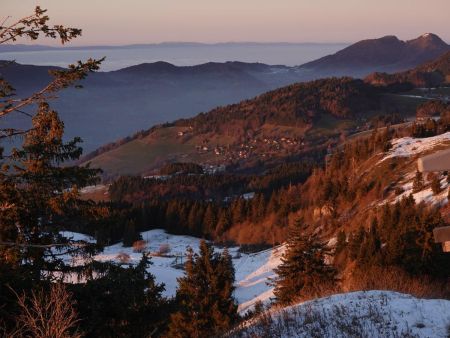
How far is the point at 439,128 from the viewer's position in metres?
95.2

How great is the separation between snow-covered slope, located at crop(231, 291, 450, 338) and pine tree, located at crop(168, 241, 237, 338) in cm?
1066

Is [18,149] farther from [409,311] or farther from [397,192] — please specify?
[397,192]

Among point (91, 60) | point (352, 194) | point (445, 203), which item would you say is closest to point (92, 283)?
point (91, 60)

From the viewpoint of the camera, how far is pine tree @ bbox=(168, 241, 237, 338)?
22.1 m

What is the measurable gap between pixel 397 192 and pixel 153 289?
48623 mm

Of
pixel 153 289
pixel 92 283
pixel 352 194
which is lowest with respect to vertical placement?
pixel 352 194

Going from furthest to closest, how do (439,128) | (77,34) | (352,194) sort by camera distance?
(439,128) → (352,194) → (77,34)

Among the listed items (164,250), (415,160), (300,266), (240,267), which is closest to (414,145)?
(415,160)

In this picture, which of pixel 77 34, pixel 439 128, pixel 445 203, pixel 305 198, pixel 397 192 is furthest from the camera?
pixel 305 198

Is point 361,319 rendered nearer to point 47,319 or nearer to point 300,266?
point 47,319

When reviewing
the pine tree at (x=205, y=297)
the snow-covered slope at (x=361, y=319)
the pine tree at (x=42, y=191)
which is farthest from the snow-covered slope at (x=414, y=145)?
the pine tree at (x=42, y=191)

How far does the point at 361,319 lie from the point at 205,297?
45.8ft

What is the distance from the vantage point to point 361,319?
34.3 ft

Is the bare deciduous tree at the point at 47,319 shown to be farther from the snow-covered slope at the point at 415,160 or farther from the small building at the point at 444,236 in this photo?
the snow-covered slope at the point at 415,160
